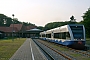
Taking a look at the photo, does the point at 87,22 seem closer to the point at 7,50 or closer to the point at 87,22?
the point at 87,22

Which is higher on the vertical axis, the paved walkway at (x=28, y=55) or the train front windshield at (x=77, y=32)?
the train front windshield at (x=77, y=32)

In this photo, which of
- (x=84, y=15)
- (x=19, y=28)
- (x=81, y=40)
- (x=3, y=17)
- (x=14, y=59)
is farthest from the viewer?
(x=3, y=17)

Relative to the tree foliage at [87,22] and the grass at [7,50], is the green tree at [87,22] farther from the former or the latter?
the grass at [7,50]

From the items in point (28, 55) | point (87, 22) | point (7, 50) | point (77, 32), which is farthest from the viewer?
point (87, 22)

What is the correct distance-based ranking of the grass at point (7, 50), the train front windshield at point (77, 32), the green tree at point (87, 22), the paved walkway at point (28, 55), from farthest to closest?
the green tree at point (87, 22), the train front windshield at point (77, 32), the grass at point (7, 50), the paved walkway at point (28, 55)

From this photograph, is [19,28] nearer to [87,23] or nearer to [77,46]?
[87,23]

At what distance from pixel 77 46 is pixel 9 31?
105185 millimetres

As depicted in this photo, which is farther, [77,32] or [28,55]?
[77,32]

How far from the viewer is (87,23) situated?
71.0m

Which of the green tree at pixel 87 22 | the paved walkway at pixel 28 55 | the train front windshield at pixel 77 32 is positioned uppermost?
the green tree at pixel 87 22

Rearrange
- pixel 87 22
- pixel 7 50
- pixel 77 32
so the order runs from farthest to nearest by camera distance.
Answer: pixel 87 22 → pixel 7 50 → pixel 77 32

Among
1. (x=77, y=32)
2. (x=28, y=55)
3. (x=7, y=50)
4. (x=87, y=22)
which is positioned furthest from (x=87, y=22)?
(x=28, y=55)

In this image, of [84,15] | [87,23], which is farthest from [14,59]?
[84,15]

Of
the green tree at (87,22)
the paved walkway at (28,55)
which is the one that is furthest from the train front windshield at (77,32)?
the green tree at (87,22)
